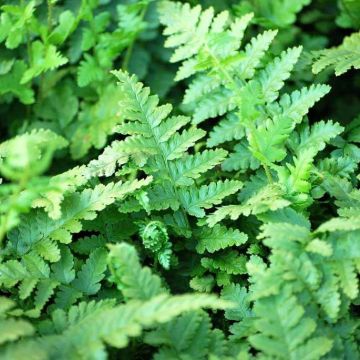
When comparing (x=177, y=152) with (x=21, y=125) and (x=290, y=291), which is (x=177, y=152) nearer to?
(x=290, y=291)

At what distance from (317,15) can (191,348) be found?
1.99 m

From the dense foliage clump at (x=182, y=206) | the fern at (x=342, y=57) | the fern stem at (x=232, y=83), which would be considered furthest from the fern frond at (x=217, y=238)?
the fern at (x=342, y=57)

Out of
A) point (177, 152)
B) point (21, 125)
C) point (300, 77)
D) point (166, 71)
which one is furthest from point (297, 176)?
point (21, 125)

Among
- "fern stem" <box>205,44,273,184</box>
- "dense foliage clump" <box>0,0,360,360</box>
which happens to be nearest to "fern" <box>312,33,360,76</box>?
"dense foliage clump" <box>0,0,360,360</box>

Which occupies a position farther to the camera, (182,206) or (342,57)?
(342,57)

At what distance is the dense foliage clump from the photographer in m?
1.60

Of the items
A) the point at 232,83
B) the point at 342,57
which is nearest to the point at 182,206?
the point at 232,83

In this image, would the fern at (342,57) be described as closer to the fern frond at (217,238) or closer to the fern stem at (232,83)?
the fern stem at (232,83)

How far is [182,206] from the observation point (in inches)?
81.7

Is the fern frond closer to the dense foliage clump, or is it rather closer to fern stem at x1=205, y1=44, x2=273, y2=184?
the dense foliage clump

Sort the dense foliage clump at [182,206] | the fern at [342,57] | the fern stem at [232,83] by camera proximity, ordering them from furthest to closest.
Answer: the fern at [342,57] < the fern stem at [232,83] < the dense foliage clump at [182,206]

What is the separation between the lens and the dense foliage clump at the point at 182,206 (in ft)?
5.24

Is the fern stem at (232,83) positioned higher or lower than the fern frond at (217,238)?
higher

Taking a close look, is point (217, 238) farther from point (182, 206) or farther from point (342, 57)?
point (342, 57)
